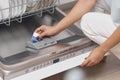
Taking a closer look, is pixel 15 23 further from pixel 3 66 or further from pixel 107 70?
pixel 107 70

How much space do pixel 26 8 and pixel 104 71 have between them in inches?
19.9

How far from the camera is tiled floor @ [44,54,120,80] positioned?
1470 mm

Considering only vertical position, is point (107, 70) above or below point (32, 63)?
below

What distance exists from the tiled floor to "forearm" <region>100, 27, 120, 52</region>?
285 millimetres

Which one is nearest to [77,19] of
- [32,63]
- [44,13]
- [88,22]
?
[88,22]

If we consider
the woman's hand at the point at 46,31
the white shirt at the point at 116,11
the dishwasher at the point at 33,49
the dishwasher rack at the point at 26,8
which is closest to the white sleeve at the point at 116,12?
the white shirt at the point at 116,11

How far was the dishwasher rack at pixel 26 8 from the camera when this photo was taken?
4.62 ft

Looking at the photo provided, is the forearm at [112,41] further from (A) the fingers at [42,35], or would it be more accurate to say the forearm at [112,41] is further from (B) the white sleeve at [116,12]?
(A) the fingers at [42,35]

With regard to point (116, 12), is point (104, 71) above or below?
below

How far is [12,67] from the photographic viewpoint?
1.15 metres

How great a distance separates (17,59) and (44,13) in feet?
1.34

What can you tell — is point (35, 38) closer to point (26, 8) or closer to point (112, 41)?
point (26, 8)

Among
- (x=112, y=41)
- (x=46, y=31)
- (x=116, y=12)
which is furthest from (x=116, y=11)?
(x=46, y=31)

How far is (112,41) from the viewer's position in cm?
120
